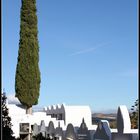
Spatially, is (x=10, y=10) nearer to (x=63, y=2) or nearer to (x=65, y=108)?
(x=63, y=2)

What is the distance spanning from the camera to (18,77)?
2055 centimetres

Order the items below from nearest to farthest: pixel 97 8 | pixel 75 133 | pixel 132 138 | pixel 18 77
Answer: pixel 97 8 < pixel 132 138 < pixel 75 133 < pixel 18 77

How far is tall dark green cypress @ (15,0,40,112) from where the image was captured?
20.6 m

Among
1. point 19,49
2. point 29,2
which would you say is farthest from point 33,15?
point 19,49

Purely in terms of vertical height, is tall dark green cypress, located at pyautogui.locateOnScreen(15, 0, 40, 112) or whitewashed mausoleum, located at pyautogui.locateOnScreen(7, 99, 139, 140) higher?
tall dark green cypress, located at pyautogui.locateOnScreen(15, 0, 40, 112)

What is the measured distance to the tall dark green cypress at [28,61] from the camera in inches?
811

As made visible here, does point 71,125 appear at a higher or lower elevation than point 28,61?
lower

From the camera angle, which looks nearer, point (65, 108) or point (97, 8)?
point (97, 8)

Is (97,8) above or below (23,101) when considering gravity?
above

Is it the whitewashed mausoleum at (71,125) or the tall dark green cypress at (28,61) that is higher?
the tall dark green cypress at (28,61)

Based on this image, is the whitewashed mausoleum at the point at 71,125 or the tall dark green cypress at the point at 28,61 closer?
the whitewashed mausoleum at the point at 71,125

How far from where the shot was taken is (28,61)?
20.8 metres

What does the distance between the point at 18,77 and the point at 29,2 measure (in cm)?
450

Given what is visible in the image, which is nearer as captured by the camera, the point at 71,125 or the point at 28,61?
the point at 71,125
